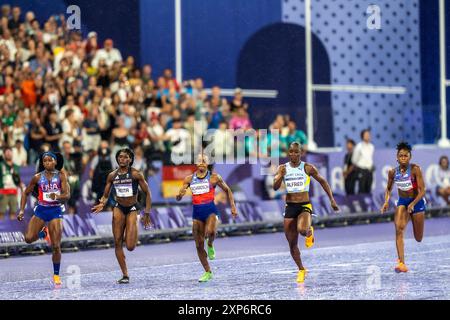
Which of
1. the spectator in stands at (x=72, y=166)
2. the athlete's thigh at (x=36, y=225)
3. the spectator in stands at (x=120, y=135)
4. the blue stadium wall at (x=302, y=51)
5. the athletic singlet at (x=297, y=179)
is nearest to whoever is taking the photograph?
the athletic singlet at (x=297, y=179)

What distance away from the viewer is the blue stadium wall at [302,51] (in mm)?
35812

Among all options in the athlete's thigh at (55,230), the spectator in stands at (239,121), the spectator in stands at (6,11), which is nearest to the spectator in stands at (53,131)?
the spectator in stands at (6,11)

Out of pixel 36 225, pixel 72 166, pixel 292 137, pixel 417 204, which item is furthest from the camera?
pixel 292 137

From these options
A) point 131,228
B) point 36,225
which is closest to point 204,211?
point 131,228

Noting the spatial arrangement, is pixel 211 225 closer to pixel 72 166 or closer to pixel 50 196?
pixel 50 196

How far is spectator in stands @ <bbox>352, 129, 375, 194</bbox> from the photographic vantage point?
3316 centimetres

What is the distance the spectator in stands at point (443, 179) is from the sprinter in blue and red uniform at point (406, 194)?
48.8 ft

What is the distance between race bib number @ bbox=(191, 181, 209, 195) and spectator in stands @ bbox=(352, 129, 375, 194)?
13781 millimetres

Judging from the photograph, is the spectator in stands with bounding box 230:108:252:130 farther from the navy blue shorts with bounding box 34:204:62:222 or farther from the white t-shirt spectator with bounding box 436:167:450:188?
the navy blue shorts with bounding box 34:204:62:222

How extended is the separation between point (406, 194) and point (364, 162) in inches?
494

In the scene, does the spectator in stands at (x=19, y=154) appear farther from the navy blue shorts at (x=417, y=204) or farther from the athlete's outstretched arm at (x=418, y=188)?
the athlete's outstretched arm at (x=418, y=188)

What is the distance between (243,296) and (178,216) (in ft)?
38.4

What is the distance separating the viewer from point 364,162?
109 ft
